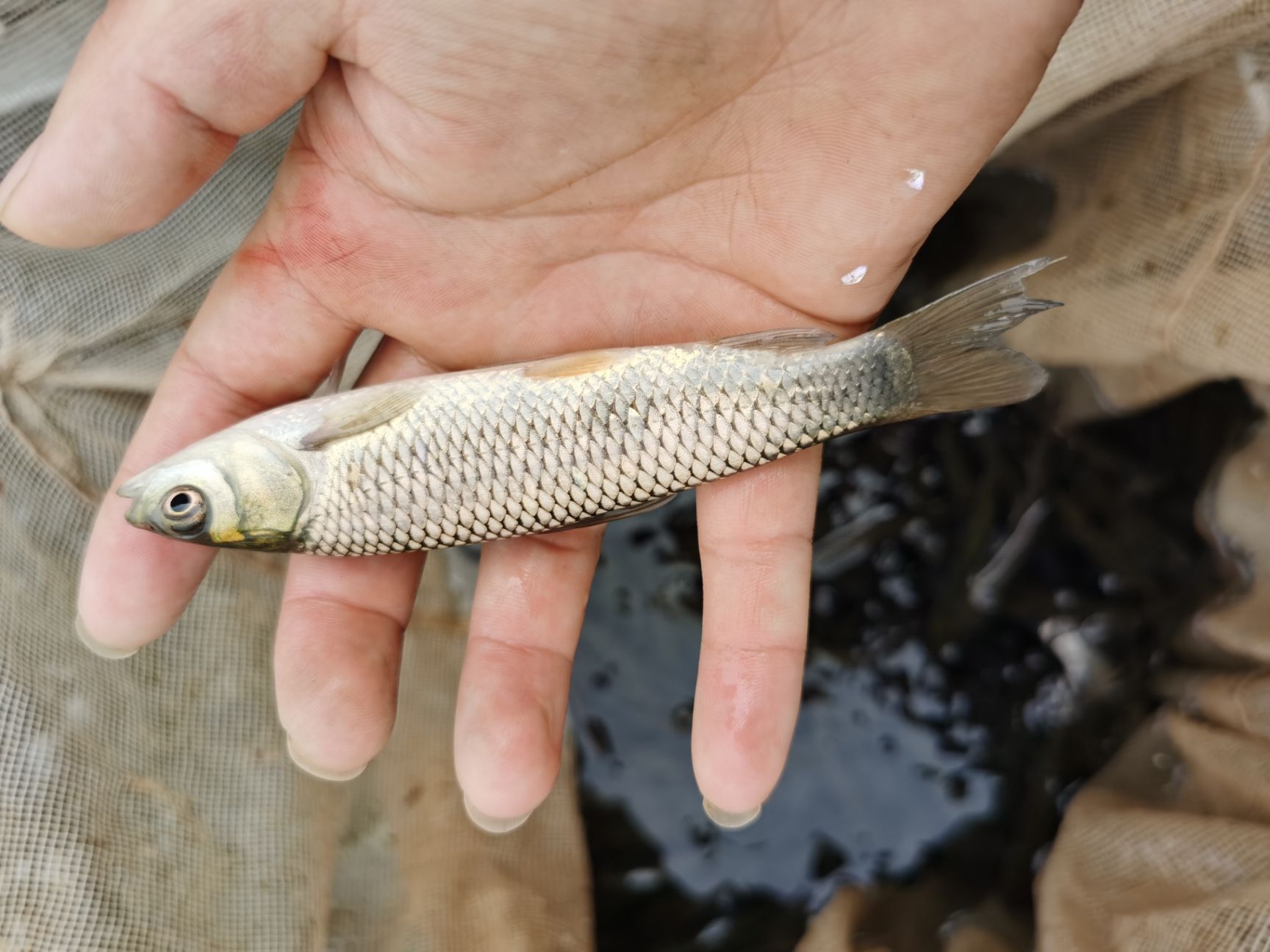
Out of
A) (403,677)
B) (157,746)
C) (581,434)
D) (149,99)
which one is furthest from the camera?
(403,677)

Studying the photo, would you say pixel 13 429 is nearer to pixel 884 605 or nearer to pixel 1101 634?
pixel 884 605

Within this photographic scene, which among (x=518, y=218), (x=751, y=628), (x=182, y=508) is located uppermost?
(x=518, y=218)

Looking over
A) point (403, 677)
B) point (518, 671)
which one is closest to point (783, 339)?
point (518, 671)

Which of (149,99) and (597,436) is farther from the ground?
(149,99)

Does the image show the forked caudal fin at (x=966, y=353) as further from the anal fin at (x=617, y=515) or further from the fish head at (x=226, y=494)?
the fish head at (x=226, y=494)

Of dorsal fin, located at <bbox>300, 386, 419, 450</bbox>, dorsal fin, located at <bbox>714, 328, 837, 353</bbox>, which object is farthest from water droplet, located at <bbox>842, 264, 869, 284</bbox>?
dorsal fin, located at <bbox>300, 386, 419, 450</bbox>

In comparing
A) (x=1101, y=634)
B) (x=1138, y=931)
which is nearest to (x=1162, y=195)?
(x=1101, y=634)

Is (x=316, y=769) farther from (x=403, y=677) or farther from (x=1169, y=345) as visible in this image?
(x=1169, y=345)

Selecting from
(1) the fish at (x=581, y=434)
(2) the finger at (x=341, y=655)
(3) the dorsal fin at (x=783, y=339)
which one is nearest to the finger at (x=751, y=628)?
(1) the fish at (x=581, y=434)
